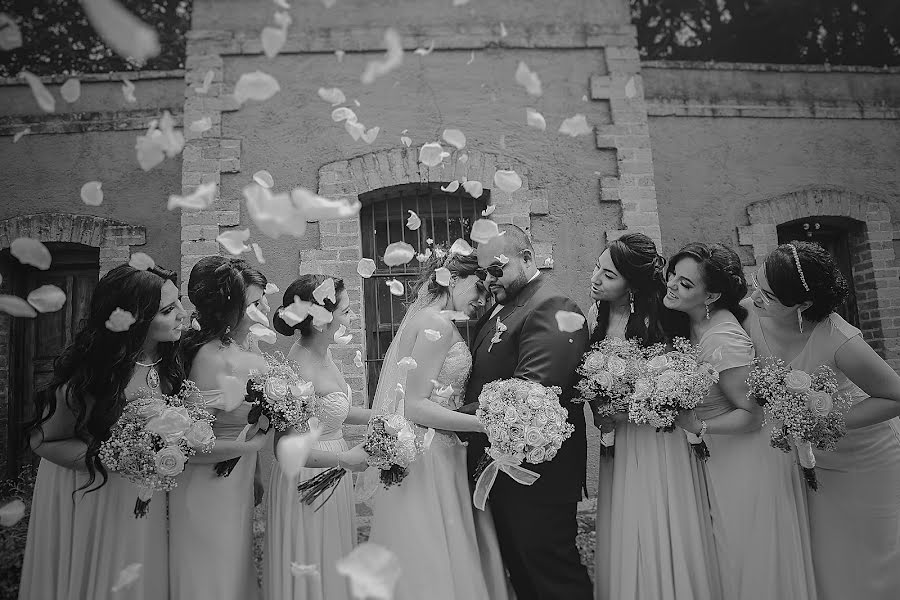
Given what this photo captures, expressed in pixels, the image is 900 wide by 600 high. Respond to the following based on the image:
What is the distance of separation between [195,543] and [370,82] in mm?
4255

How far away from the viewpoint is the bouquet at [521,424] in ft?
9.83

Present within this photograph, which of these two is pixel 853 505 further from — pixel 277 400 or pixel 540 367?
pixel 277 400

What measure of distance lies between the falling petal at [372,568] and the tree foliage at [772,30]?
29.6 ft

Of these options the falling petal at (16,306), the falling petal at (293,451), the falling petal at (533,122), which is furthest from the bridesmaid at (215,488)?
the falling petal at (533,122)

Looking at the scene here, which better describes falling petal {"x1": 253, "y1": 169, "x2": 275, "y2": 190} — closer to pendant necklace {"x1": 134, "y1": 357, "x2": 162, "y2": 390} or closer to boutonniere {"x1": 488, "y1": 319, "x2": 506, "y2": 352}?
pendant necklace {"x1": 134, "y1": 357, "x2": 162, "y2": 390}

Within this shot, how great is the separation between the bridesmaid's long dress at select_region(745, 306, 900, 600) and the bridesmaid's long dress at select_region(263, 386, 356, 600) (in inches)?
92.0

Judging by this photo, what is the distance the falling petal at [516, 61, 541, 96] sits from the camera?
239 inches

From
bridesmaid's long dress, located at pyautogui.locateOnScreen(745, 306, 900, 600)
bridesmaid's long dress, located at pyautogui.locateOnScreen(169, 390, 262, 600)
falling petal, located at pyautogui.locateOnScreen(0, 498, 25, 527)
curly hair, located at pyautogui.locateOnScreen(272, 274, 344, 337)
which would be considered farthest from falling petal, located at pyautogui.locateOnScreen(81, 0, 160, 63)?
bridesmaid's long dress, located at pyautogui.locateOnScreen(745, 306, 900, 600)

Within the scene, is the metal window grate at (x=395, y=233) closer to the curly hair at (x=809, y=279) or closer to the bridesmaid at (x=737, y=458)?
the bridesmaid at (x=737, y=458)

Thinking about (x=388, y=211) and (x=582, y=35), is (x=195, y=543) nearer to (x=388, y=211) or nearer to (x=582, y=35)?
(x=388, y=211)

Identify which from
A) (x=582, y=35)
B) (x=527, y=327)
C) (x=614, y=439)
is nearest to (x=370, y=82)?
(x=582, y=35)

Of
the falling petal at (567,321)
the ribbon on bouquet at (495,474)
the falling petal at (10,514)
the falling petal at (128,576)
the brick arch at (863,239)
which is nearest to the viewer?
the falling petal at (10,514)

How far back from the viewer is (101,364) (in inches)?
120

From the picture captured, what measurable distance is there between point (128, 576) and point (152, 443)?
61 cm
